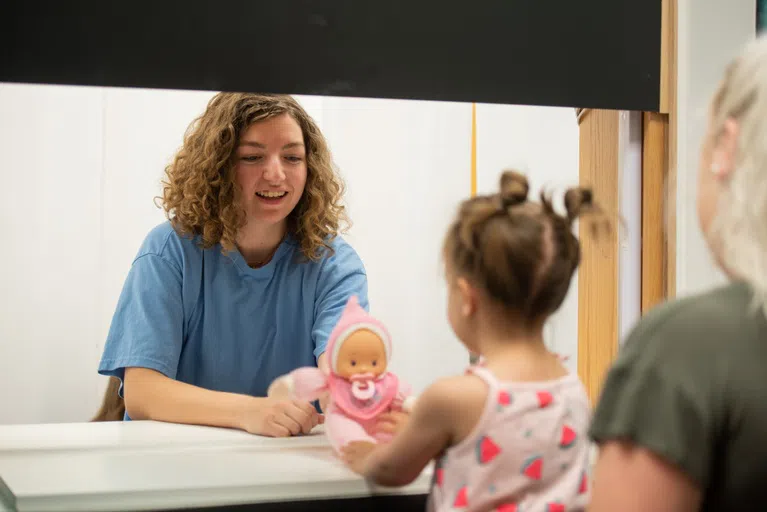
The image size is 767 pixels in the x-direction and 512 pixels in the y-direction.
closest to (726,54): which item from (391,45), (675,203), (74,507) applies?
(675,203)

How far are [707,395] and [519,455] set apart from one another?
0.33 meters

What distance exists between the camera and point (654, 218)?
1.48 m

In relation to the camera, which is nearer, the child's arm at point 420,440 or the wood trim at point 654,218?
the child's arm at point 420,440

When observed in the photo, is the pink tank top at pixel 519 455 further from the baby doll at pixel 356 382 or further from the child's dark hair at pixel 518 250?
the baby doll at pixel 356 382

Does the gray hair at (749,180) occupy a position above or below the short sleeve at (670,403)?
above

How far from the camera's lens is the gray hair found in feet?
2.22

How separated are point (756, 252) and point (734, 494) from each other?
0.20 m

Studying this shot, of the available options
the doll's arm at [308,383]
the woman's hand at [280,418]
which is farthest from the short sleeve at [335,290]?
the doll's arm at [308,383]

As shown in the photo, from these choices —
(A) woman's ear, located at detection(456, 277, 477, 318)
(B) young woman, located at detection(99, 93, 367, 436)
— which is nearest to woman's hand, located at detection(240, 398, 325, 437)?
(B) young woman, located at detection(99, 93, 367, 436)

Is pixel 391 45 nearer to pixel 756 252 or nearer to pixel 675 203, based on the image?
pixel 675 203

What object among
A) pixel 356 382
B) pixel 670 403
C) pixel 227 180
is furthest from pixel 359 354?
pixel 227 180

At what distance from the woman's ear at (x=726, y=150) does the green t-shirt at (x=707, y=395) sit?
11 cm

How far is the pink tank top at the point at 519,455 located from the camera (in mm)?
942

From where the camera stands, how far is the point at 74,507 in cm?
107
